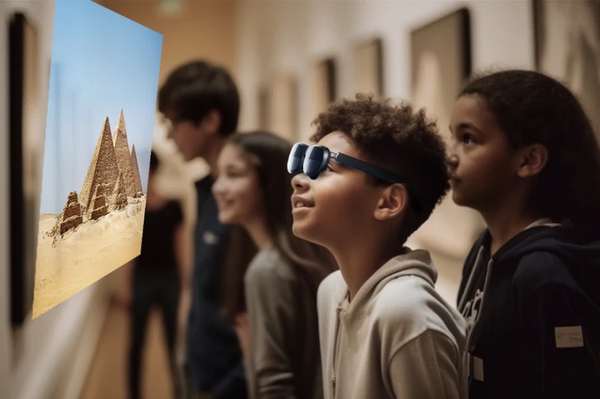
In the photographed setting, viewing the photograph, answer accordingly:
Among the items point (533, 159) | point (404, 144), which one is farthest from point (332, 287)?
point (533, 159)

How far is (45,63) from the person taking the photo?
3.18ft

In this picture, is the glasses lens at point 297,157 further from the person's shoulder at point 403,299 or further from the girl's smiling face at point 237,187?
the girl's smiling face at point 237,187

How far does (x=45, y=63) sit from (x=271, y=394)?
30.6 inches

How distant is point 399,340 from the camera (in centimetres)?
79

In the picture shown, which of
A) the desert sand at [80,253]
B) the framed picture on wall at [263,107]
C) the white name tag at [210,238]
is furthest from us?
the framed picture on wall at [263,107]

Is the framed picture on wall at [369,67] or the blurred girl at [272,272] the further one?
the framed picture on wall at [369,67]

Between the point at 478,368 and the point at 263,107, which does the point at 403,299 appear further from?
the point at 263,107

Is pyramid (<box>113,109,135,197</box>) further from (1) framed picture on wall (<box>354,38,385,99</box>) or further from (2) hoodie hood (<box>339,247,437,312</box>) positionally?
(1) framed picture on wall (<box>354,38,385,99</box>)

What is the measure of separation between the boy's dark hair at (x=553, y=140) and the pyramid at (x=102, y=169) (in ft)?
1.85

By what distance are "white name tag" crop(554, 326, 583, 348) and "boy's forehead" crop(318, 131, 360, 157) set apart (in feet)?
1.25

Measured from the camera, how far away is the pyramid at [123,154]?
858 millimetres

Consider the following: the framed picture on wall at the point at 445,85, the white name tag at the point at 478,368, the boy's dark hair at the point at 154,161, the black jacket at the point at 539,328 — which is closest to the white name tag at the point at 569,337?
the black jacket at the point at 539,328

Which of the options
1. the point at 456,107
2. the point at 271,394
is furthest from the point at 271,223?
the point at 456,107

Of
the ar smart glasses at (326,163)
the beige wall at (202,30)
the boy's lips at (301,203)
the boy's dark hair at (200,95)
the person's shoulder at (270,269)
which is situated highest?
the beige wall at (202,30)
